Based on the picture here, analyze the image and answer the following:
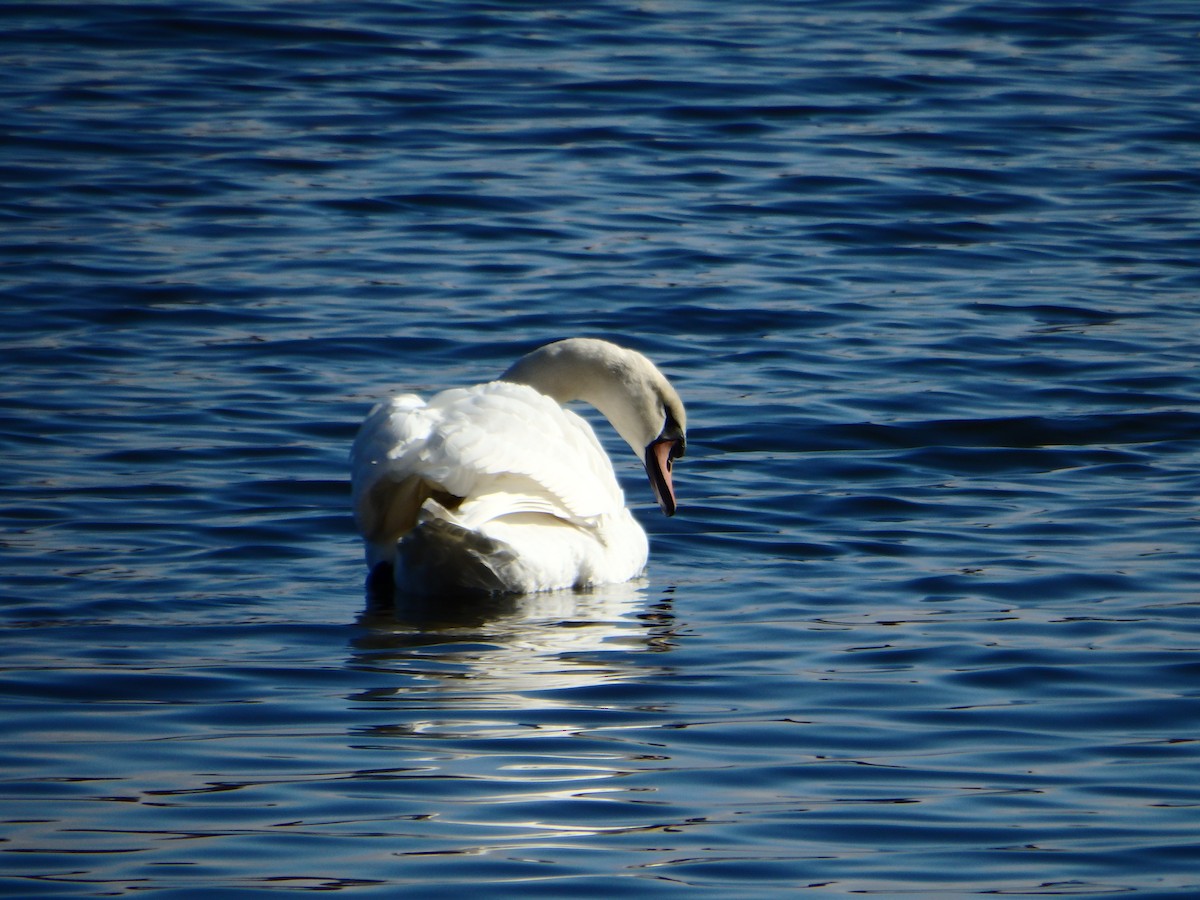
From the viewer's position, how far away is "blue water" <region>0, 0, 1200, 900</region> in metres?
A: 4.77

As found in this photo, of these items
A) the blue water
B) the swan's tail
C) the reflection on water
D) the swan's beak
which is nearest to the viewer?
the blue water

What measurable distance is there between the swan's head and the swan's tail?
1468 millimetres

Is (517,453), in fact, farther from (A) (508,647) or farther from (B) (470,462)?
(A) (508,647)

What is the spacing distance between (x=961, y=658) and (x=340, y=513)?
3119 mm

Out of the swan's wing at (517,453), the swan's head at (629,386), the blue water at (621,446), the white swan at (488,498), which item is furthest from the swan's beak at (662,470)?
the swan's wing at (517,453)

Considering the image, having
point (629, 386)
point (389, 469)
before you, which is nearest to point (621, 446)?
point (629, 386)

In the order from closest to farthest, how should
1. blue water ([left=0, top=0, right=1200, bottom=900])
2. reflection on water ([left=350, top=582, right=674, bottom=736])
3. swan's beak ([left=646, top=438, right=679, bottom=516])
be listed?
blue water ([left=0, top=0, right=1200, bottom=900])
reflection on water ([left=350, top=582, right=674, bottom=736])
swan's beak ([left=646, top=438, right=679, bottom=516])

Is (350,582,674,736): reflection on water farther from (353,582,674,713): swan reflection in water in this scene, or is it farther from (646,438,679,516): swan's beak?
(646,438,679,516): swan's beak

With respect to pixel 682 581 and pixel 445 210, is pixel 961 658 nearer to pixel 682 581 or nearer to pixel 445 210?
pixel 682 581

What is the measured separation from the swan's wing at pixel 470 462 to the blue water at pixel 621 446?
358 mm

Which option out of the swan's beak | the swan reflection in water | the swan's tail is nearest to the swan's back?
the swan's tail

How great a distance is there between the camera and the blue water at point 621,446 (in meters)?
4.77

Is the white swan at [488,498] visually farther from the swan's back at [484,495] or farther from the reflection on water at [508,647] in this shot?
the reflection on water at [508,647]

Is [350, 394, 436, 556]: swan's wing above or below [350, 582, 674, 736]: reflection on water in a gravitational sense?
above
